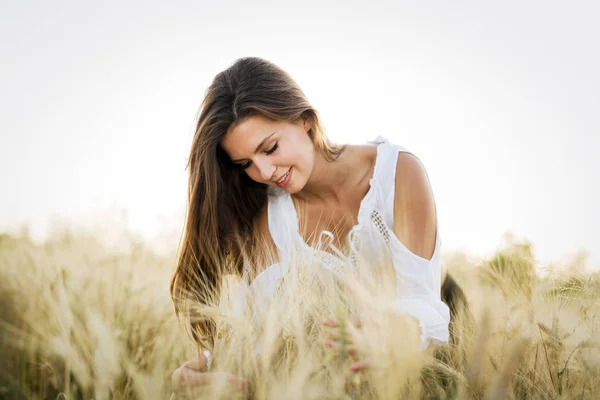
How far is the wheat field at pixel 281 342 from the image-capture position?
966mm

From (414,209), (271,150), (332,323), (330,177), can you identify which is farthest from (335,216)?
(332,323)

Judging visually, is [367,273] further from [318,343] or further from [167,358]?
[167,358]

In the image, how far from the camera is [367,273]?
1.28 meters

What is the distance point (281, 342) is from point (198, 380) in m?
0.20

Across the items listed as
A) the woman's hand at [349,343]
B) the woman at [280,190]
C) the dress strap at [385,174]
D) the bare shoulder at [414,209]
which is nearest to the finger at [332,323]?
the woman's hand at [349,343]

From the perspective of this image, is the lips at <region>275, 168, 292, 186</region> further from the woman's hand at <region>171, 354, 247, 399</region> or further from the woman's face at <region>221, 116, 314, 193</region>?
the woman's hand at <region>171, 354, 247, 399</region>

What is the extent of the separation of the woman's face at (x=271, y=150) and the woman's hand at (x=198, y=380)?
92 centimetres

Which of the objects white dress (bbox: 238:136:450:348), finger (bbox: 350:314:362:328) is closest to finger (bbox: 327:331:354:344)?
finger (bbox: 350:314:362:328)

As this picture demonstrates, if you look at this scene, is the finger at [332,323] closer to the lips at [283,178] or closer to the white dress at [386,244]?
the white dress at [386,244]

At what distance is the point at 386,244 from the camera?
6.90 ft

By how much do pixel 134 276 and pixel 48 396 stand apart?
35cm

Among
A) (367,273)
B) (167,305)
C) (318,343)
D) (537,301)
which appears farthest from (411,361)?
(167,305)

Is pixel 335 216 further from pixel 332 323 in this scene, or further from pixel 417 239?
pixel 332 323

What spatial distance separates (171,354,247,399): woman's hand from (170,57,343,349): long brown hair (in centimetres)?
73
